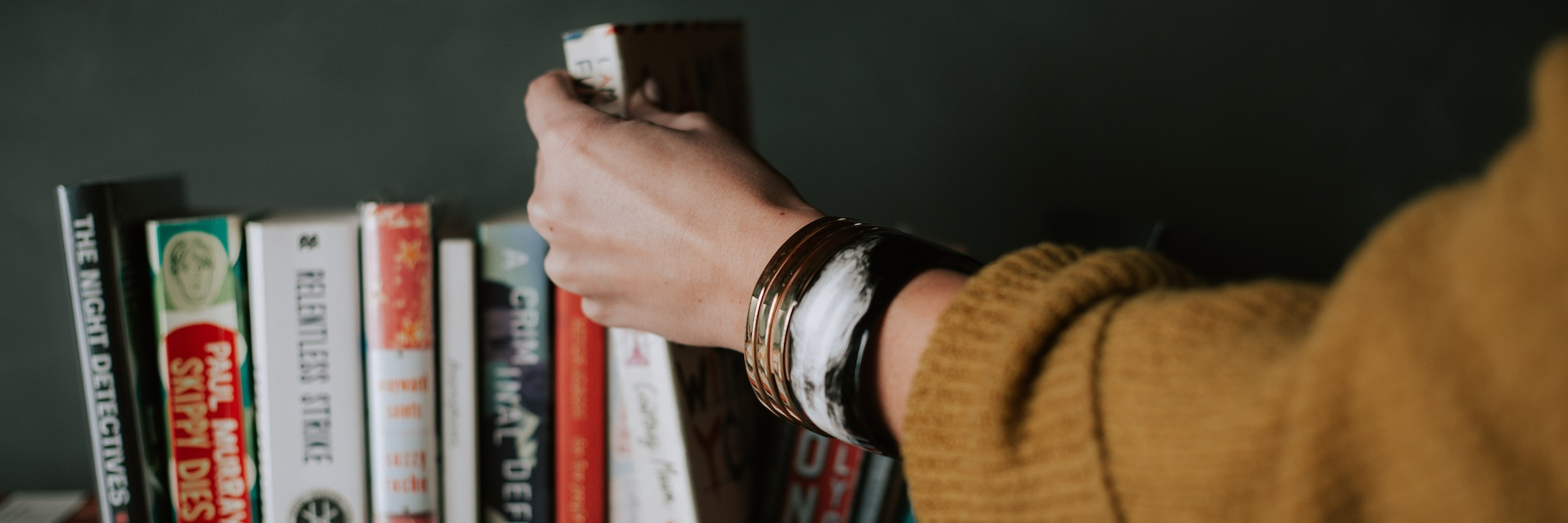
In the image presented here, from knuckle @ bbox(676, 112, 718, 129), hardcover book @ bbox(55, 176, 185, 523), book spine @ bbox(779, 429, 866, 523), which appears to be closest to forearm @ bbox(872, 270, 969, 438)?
knuckle @ bbox(676, 112, 718, 129)

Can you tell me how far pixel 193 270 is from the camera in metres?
0.63

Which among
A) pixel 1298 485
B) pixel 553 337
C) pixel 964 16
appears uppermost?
pixel 964 16

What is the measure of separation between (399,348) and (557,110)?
0.22 metres

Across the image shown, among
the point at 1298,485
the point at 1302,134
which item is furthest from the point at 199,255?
the point at 1302,134

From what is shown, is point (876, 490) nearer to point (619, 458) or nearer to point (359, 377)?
point (619, 458)

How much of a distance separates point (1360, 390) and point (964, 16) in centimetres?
72

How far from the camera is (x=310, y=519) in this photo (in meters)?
0.64

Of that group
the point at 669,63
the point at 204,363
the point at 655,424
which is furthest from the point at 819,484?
the point at 204,363

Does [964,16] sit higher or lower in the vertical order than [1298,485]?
higher

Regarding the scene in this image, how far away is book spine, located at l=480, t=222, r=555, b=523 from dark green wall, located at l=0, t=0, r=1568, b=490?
28 cm

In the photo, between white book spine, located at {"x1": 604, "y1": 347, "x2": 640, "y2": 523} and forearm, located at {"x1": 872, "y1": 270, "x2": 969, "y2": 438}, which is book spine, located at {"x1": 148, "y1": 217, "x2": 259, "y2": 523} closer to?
white book spine, located at {"x1": 604, "y1": 347, "x2": 640, "y2": 523}

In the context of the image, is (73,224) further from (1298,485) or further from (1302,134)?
(1302,134)

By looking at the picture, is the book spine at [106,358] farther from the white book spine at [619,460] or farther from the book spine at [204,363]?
the white book spine at [619,460]

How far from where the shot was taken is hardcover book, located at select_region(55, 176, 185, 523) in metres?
0.60
